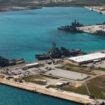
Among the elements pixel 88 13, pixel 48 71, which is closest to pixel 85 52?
pixel 48 71

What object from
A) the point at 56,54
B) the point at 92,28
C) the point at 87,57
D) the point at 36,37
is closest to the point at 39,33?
the point at 36,37

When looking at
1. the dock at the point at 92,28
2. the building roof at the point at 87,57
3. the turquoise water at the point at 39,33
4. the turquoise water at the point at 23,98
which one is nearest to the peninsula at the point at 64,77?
the building roof at the point at 87,57

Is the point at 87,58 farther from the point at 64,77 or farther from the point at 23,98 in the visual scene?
the point at 23,98

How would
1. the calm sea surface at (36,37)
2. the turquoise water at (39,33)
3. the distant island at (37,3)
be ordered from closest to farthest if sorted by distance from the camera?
the calm sea surface at (36,37) < the turquoise water at (39,33) < the distant island at (37,3)

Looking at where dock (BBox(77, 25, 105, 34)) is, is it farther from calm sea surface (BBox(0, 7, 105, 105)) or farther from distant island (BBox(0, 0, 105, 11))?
distant island (BBox(0, 0, 105, 11))

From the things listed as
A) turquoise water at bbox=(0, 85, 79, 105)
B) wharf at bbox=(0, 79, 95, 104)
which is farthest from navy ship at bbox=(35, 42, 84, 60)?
turquoise water at bbox=(0, 85, 79, 105)

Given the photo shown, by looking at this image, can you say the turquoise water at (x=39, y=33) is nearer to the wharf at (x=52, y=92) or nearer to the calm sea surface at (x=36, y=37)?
the calm sea surface at (x=36, y=37)
